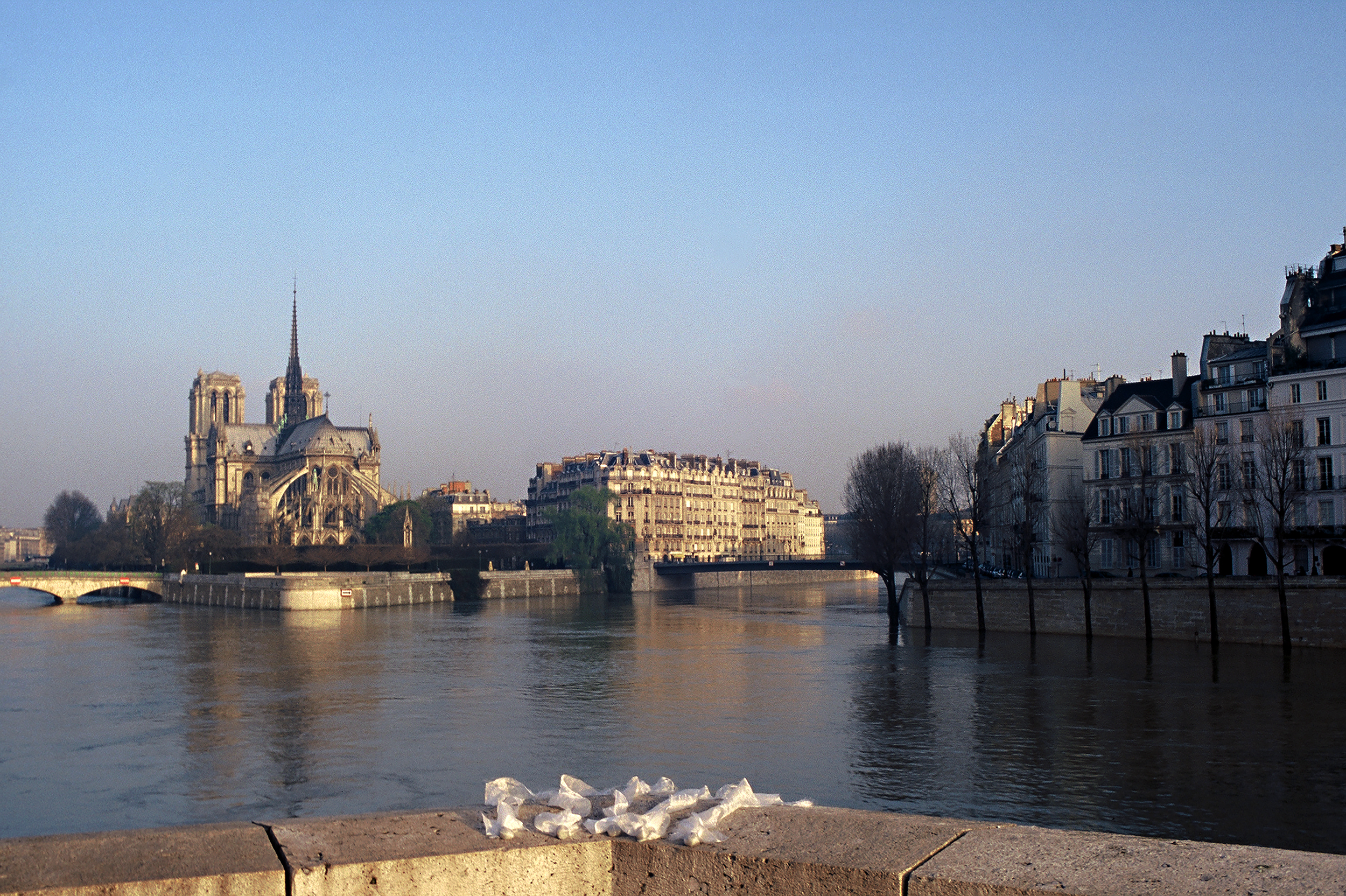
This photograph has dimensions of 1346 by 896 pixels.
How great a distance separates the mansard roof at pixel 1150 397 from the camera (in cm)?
5369

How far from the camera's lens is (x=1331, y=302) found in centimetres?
4728

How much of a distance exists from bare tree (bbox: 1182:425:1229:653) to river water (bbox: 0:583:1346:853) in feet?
7.04

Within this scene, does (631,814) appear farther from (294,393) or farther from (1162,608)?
(294,393)

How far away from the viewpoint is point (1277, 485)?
43.1m

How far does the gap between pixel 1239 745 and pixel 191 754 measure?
21.1 m

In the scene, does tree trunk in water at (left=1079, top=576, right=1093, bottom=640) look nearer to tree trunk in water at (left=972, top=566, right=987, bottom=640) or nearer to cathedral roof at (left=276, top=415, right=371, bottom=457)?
tree trunk in water at (left=972, top=566, right=987, bottom=640)

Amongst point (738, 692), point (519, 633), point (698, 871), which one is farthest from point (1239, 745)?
point (519, 633)

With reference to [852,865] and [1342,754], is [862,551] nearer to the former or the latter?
[1342,754]

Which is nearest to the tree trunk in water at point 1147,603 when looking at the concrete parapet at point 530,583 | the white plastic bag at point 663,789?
the white plastic bag at point 663,789

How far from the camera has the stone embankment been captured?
3641 mm

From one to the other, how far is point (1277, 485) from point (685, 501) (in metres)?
119

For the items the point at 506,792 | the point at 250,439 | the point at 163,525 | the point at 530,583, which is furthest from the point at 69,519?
the point at 506,792

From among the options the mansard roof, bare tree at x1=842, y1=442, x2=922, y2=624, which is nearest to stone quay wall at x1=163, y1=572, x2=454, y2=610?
bare tree at x1=842, y1=442, x2=922, y2=624

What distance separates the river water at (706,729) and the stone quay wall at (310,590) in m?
31.5
